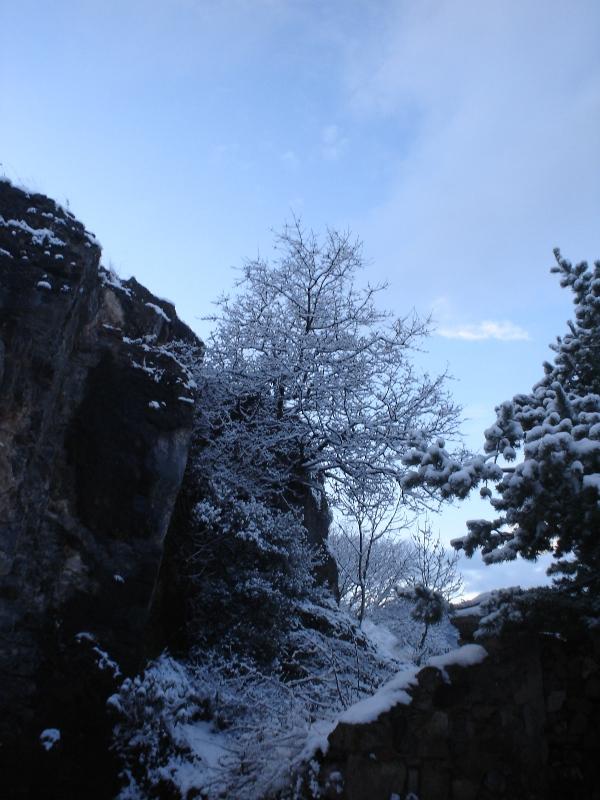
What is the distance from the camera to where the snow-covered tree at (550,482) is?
4766 mm

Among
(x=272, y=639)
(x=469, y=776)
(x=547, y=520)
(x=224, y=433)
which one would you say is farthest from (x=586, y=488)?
(x=224, y=433)

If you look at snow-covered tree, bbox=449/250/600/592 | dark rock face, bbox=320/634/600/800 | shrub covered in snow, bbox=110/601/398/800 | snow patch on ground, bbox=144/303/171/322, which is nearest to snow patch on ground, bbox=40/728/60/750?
shrub covered in snow, bbox=110/601/398/800

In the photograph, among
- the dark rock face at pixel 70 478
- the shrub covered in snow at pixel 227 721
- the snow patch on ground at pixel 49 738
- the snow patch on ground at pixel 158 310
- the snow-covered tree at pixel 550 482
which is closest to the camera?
the snow-covered tree at pixel 550 482

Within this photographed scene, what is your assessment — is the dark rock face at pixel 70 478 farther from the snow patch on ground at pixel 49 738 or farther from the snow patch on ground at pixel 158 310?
the snow patch on ground at pixel 158 310

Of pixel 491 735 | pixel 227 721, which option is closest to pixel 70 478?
pixel 227 721

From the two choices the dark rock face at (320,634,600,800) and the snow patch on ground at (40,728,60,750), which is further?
the snow patch on ground at (40,728,60,750)

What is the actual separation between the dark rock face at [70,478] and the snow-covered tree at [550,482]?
422 cm

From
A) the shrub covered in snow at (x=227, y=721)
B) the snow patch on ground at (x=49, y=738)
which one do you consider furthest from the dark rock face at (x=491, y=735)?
the snow patch on ground at (x=49, y=738)

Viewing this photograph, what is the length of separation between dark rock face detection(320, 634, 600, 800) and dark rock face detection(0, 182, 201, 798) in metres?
3.29

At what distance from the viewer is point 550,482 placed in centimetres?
488

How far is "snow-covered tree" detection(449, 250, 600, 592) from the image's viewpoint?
4.77m

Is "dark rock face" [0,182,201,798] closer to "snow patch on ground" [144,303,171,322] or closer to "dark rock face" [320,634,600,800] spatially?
"snow patch on ground" [144,303,171,322]

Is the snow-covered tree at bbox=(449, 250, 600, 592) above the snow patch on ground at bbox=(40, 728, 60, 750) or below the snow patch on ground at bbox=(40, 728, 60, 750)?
above

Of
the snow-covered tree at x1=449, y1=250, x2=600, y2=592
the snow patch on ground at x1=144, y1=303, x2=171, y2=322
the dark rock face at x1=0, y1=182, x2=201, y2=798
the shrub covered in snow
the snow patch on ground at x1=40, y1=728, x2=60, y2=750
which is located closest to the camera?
the snow-covered tree at x1=449, y1=250, x2=600, y2=592
